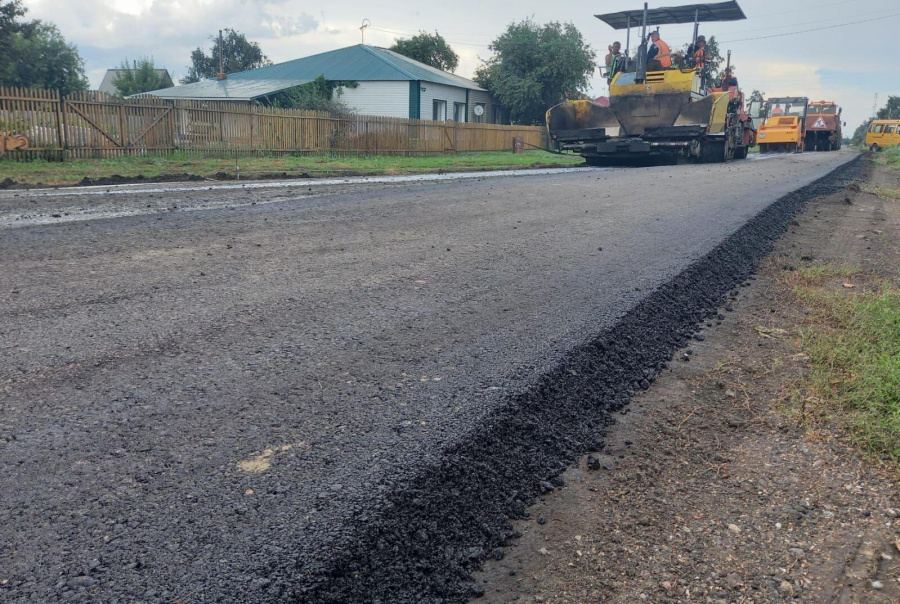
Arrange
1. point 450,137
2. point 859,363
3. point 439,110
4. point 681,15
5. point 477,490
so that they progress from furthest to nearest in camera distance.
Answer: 1. point 439,110
2. point 450,137
3. point 681,15
4. point 859,363
5. point 477,490

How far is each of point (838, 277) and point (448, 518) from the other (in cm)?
521

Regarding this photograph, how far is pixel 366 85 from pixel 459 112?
7.49 metres

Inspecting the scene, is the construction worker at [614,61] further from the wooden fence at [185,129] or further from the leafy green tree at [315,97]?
the leafy green tree at [315,97]

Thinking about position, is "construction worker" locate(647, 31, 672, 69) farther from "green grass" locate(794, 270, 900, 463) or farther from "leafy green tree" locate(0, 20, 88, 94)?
"leafy green tree" locate(0, 20, 88, 94)

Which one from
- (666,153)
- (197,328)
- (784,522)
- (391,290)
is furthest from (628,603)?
(666,153)

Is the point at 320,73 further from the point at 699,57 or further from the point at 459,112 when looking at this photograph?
the point at 699,57

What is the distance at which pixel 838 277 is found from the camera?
246 inches

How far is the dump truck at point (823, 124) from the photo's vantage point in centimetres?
4328

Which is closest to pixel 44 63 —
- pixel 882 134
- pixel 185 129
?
pixel 185 129

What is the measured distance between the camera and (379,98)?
38.7 m

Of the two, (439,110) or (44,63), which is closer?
(439,110)

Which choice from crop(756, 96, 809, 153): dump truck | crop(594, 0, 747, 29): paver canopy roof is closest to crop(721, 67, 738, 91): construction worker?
crop(594, 0, 747, 29): paver canopy roof

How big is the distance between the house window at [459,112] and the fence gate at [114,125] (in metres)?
25.7

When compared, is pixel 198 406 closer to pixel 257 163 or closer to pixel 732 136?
pixel 257 163
